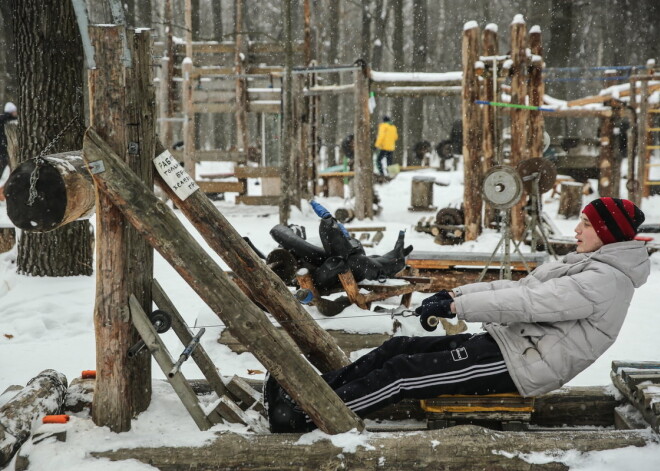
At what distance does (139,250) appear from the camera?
3254 mm

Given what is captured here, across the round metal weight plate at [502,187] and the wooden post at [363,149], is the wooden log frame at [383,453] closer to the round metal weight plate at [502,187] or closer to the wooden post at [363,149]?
the round metal weight plate at [502,187]

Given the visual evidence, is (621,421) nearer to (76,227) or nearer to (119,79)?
(119,79)

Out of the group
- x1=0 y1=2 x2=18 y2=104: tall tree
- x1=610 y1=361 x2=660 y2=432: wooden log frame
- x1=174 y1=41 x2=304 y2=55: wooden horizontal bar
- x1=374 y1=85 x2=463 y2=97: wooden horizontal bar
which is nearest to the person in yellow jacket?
x1=174 y1=41 x2=304 y2=55: wooden horizontal bar

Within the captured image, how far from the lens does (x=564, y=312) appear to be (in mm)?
3033

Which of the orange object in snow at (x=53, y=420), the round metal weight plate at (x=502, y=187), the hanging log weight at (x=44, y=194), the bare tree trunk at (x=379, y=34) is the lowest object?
the orange object in snow at (x=53, y=420)

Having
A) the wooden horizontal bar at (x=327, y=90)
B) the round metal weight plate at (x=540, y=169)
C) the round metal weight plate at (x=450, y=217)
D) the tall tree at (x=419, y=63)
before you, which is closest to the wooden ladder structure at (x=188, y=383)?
the round metal weight plate at (x=540, y=169)

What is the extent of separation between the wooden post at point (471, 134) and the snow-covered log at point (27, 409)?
322 inches

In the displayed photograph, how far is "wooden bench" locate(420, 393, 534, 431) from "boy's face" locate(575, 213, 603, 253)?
0.85m

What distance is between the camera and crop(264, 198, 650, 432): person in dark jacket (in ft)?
10.0

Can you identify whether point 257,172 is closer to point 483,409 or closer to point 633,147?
point 633,147

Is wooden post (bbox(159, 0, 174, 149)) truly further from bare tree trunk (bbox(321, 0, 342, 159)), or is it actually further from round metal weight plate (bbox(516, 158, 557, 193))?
bare tree trunk (bbox(321, 0, 342, 159))

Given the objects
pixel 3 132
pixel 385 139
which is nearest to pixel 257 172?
pixel 385 139

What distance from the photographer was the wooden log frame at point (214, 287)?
2928 millimetres

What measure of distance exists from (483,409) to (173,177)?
6.80ft
